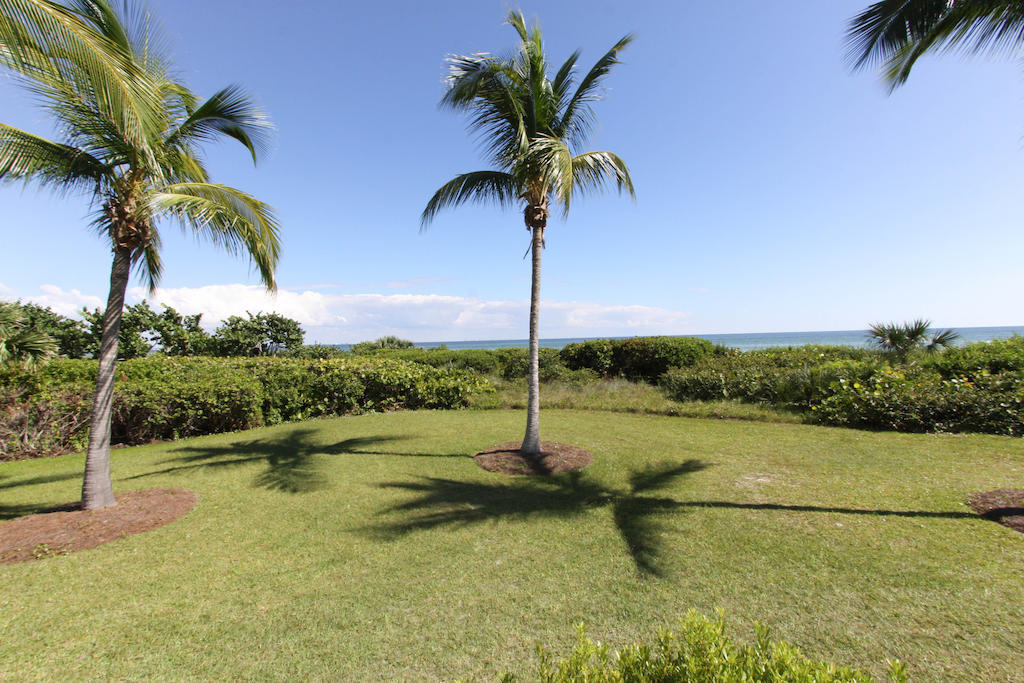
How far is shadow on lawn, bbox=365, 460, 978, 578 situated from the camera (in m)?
4.49

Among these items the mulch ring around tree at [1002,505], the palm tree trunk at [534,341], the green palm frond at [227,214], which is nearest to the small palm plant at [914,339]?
the mulch ring around tree at [1002,505]

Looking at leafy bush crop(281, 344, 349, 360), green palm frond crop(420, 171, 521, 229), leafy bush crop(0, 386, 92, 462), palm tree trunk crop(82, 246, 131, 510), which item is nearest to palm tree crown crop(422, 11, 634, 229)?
green palm frond crop(420, 171, 521, 229)

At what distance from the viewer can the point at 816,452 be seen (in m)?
6.93

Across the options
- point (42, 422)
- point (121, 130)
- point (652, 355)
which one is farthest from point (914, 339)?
point (42, 422)

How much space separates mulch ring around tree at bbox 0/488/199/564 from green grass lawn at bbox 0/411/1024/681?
225 millimetres

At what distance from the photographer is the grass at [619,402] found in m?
9.91

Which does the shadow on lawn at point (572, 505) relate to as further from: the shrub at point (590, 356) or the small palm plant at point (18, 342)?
the shrub at point (590, 356)

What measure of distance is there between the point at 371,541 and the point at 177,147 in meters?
5.79

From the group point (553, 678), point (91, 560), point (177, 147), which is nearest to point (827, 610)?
point (553, 678)

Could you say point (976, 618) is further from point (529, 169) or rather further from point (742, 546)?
point (529, 169)

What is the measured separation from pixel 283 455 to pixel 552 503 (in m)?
5.12

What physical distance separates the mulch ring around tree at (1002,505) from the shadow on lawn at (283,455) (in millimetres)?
6593

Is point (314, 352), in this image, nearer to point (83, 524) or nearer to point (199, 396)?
point (199, 396)

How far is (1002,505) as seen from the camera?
4.63 meters
